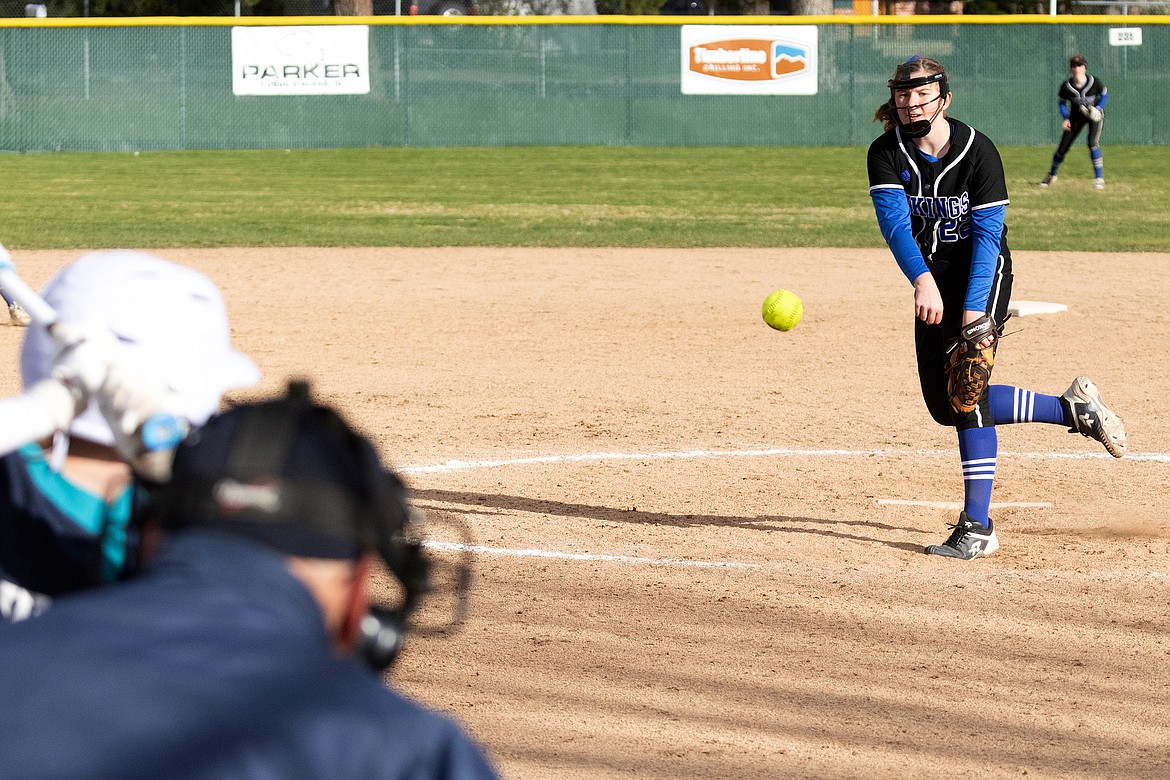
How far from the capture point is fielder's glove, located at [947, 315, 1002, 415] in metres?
5.59

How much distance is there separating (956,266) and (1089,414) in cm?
84

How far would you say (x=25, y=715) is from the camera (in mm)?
1125

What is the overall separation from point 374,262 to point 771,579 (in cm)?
895

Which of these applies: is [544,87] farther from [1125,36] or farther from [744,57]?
[1125,36]

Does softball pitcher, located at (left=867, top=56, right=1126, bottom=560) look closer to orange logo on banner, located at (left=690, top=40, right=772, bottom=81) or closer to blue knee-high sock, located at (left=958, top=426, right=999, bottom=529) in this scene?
blue knee-high sock, located at (left=958, top=426, right=999, bottom=529)

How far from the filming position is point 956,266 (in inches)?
225

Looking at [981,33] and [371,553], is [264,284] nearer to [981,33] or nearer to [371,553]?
[371,553]

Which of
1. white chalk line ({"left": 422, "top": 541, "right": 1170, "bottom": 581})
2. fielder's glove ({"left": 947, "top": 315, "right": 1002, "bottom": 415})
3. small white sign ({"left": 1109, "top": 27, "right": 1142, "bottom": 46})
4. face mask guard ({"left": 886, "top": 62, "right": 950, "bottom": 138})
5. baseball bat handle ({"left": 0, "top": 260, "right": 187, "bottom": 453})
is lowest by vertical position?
white chalk line ({"left": 422, "top": 541, "right": 1170, "bottom": 581})

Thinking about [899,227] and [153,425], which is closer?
[153,425]

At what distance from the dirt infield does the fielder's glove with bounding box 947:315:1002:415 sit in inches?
26.9

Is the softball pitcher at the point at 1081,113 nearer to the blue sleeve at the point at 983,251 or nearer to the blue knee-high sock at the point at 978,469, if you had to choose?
the blue knee-high sock at the point at 978,469

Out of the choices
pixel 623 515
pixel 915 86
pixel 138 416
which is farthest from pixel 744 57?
pixel 138 416

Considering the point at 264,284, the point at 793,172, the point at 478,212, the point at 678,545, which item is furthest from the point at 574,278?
the point at 793,172

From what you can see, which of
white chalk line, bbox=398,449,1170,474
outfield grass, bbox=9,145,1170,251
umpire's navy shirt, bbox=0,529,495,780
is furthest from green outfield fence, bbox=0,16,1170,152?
umpire's navy shirt, bbox=0,529,495,780
